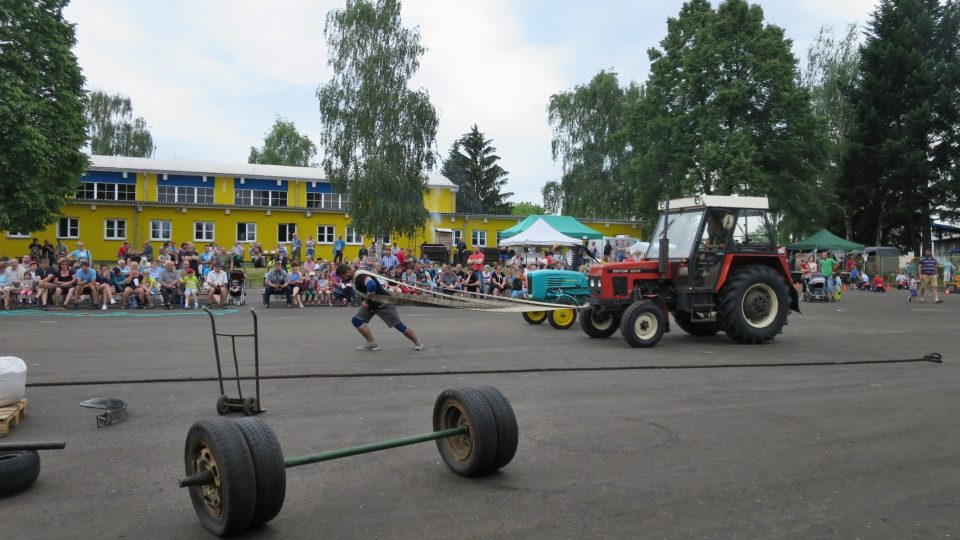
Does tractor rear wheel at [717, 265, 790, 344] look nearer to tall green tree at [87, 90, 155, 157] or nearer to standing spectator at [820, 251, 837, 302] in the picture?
standing spectator at [820, 251, 837, 302]

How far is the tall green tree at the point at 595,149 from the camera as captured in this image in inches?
2050

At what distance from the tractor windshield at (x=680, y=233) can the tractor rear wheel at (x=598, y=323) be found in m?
1.40

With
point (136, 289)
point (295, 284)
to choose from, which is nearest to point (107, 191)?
point (136, 289)

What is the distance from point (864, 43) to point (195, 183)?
4602 cm

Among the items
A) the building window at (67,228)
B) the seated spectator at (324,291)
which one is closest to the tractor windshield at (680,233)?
the seated spectator at (324,291)

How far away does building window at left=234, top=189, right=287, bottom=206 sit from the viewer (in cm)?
4991

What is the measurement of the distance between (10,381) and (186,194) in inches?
1845

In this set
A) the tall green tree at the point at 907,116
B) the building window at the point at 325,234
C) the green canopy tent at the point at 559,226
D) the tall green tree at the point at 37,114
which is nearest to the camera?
the tall green tree at the point at 37,114

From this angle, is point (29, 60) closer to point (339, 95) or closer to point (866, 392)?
point (339, 95)

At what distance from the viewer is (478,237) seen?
161ft

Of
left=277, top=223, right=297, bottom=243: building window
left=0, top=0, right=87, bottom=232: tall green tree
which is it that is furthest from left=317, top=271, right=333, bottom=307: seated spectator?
left=277, top=223, right=297, bottom=243: building window

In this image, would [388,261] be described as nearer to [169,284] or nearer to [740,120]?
[169,284]

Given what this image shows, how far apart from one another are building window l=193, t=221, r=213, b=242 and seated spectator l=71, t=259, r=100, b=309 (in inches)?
1039

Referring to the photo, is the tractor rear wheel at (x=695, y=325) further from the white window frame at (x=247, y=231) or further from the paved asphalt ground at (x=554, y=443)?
the white window frame at (x=247, y=231)
